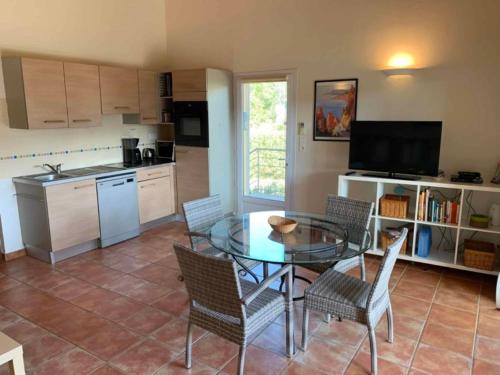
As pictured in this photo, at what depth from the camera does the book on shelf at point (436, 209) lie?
362cm

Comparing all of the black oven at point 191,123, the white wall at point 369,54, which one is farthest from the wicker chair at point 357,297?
the black oven at point 191,123

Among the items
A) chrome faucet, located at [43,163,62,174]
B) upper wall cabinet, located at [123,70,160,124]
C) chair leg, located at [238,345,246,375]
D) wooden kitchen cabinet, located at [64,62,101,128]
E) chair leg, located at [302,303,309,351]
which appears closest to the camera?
chair leg, located at [238,345,246,375]

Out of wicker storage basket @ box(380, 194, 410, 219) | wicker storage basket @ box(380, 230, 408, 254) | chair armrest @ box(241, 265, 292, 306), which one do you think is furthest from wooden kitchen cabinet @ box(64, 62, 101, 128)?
wicker storage basket @ box(380, 230, 408, 254)

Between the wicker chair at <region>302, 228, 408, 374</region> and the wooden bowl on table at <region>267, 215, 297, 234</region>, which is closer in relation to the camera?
the wicker chair at <region>302, 228, 408, 374</region>

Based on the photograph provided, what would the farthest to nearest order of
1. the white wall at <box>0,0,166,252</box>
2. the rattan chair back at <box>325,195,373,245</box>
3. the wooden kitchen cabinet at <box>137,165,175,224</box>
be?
1. the wooden kitchen cabinet at <box>137,165,175,224</box>
2. the white wall at <box>0,0,166,252</box>
3. the rattan chair back at <box>325,195,373,245</box>

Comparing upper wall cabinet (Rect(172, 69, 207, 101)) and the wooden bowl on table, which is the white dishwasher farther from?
the wooden bowl on table

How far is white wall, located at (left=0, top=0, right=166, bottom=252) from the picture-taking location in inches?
156

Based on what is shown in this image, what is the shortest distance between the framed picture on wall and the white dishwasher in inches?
92.1

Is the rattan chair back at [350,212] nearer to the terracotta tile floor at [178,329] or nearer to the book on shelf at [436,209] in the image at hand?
the terracotta tile floor at [178,329]

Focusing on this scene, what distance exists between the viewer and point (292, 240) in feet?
8.89

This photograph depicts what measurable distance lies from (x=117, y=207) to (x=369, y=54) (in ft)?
11.0

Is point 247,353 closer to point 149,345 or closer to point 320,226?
point 149,345

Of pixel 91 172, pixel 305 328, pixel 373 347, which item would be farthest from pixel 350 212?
pixel 91 172

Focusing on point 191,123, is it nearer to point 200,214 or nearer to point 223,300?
point 200,214
